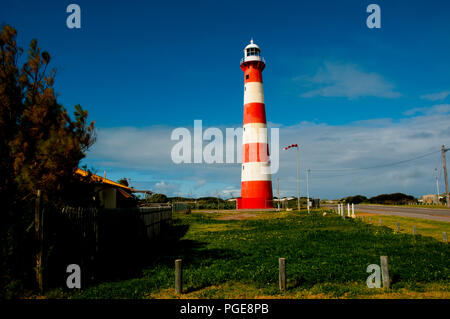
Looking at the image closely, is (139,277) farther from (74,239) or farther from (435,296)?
(435,296)

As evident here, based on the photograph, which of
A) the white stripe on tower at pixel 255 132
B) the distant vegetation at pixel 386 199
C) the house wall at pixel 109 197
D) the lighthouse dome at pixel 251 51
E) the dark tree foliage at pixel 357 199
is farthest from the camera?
the dark tree foliage at pixel 357 199

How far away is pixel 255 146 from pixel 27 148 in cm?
3228

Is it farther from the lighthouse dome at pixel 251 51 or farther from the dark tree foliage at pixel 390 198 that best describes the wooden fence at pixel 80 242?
the dark tree foliage at pixel 390 198

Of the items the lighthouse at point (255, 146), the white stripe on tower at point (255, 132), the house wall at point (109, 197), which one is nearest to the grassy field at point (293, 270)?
the house wall at point (109, 197)

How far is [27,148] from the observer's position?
9125mm

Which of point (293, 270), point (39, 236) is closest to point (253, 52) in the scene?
point (293, 270)

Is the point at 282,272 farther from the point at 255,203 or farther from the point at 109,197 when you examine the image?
the point at 255,203

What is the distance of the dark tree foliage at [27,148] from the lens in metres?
8.20

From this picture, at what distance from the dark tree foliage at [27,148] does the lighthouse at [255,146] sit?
30.6 m

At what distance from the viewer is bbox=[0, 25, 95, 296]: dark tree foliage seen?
8.20 meters

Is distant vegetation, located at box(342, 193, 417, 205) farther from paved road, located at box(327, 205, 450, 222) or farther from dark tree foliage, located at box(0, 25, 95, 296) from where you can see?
dark tree foliage, located at box(0, 25, 95, 296)

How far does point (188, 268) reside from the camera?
11430 mm

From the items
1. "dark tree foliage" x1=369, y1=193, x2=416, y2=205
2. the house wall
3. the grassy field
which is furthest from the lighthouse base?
"dark tree foliage" x1=369, y1=193, x2=416, y2=205
